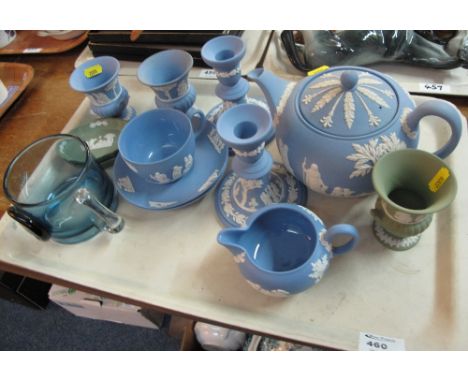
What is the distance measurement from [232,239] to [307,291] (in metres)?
Result: 0.15

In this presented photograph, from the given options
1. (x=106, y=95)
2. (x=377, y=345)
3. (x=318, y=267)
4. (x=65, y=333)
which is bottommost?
(x=65, y=333)

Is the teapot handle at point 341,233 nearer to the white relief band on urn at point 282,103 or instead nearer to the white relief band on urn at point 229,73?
the white relief band on urn at point 282,103

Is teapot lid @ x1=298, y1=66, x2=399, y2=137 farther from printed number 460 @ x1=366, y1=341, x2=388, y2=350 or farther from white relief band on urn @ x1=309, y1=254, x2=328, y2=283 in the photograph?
printed number 460 @ x1=366, y1=341, x2=388, y2=350

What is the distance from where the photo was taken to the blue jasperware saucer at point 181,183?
0.65m

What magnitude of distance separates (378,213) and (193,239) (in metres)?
0.31

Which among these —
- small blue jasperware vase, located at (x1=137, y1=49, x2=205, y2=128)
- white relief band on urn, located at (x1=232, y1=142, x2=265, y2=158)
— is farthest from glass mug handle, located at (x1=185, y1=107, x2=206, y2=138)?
white relief band on urn, located at (x1=232, y1=142, x2=265, y2=158)

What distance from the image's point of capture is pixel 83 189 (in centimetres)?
59

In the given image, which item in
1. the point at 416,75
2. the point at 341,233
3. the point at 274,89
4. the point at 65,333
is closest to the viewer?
the point at 341,233

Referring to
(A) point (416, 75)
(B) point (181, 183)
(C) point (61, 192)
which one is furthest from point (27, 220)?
(A) point (416, 75)

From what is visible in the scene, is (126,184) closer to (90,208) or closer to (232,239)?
(90,208)

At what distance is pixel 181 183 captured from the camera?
2.17ft

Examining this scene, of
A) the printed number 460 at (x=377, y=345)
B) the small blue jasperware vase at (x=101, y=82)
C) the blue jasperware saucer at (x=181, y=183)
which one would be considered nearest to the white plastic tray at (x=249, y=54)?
the small blue jasperware vase at (x=101, y=82)

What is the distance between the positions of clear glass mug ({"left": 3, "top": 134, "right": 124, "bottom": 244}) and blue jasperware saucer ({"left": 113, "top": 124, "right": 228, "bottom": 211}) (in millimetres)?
41

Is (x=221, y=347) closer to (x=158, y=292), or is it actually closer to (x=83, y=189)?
(x=158, y=292)
